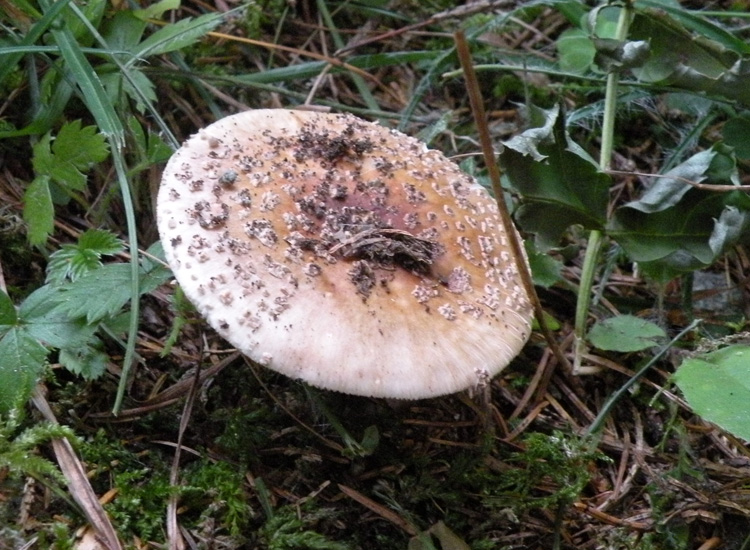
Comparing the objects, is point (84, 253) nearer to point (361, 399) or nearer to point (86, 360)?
point (86, 360)

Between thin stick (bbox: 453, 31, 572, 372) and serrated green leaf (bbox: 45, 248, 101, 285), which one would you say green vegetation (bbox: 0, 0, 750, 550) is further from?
thin stick (bbox: 453, 31, 572, 372)

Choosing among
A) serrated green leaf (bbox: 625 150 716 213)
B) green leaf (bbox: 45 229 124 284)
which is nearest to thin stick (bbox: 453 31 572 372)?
serrated green leaf (bbox: 625 150 716 213)

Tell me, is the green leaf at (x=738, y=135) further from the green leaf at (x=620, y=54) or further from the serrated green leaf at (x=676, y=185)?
the green leaf at (x=620, y=54)

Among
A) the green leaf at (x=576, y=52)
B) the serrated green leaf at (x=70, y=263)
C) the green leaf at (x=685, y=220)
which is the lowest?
the green leaf at (x=685, y=220)

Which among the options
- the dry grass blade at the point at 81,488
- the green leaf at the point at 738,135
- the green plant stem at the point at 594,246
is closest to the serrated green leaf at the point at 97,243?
the dry grass blade at the point at 81,488

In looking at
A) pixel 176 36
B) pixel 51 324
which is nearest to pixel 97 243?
pixel 51 324
